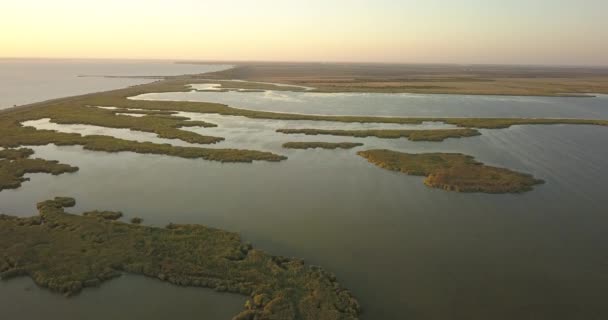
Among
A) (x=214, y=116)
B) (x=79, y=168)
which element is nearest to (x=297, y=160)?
(x=79, y=168)

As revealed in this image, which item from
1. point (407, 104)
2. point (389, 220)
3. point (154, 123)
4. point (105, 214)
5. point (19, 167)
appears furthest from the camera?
point (407, 104)

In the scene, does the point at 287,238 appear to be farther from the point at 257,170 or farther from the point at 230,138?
the point at 230,138

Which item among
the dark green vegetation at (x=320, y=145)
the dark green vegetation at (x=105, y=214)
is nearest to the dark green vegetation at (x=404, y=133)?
the dark green vegetation at (x=320, y=145)

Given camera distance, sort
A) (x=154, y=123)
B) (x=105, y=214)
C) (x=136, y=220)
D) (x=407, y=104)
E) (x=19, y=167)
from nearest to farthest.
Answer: (x=136, y=220)
(x=105, y=214)
(x=19, y=167)
(x=154, y=123)
(x=407, y=104)

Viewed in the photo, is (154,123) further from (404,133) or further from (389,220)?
(389,220)

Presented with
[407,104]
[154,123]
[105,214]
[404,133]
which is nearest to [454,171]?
[404,133]

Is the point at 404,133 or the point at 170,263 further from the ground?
the point at 404,133
